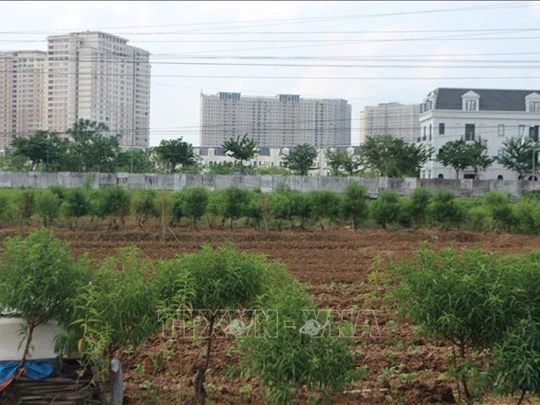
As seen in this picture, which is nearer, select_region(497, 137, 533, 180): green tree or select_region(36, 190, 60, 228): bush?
select_region(36, 190, 60, 228): bush

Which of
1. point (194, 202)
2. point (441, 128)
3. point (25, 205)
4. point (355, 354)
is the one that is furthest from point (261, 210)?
point (441, 128)

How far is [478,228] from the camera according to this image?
28.0m

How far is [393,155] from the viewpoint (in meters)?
48.1

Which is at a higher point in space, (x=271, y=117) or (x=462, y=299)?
(x=271, y=117)

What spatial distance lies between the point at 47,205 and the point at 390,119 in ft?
219

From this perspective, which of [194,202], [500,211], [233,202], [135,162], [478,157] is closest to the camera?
[194,202]

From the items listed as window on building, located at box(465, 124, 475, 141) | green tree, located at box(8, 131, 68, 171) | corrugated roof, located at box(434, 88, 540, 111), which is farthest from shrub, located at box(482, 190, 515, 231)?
green tree, located at box(8, 131, 68, 171)

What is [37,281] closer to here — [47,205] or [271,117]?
[47,205]

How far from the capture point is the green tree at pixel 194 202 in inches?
1026

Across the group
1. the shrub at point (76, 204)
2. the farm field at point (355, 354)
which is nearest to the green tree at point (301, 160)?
the shrub at point (76, 204)

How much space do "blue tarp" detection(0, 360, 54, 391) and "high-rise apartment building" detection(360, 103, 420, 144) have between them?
75.9m

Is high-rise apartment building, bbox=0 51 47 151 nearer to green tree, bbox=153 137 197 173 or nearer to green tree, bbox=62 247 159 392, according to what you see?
green tree, bbox=153 137 197 173

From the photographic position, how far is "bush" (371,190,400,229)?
89.9ft

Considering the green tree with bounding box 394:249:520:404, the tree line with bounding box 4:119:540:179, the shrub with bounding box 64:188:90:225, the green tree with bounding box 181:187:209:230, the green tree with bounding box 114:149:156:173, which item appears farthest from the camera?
the green tree with bounding box 114:149:156:173
